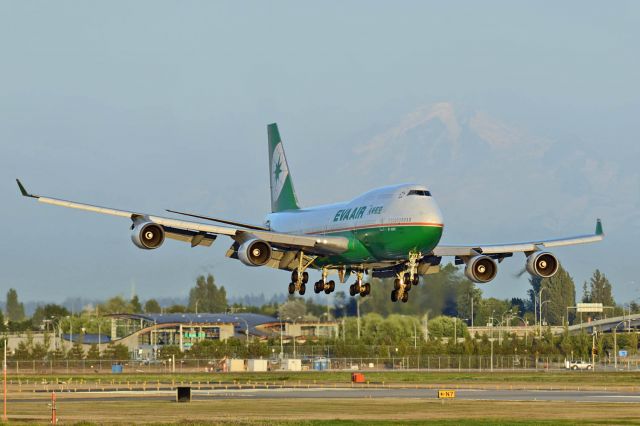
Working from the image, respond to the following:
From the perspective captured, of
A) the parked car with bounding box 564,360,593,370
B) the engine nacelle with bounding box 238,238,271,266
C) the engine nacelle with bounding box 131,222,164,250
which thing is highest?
the engine nacelle with bounding box 131,222,164,250

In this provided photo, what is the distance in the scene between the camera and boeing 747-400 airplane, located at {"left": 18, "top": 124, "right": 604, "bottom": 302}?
268 feet

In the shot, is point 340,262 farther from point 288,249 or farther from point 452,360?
point 452,360

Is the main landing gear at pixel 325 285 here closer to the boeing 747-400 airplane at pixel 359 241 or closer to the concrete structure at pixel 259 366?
the boeing 747-400 airplane at pixel 359 241

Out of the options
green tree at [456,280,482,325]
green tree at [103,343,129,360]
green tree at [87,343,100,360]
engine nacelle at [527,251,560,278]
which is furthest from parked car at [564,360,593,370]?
engine nacelle at [527,251,560,278]

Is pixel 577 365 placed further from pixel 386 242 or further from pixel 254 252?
pixel 254 252

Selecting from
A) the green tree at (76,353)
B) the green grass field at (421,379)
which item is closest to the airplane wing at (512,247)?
the green grass field at (421,379)

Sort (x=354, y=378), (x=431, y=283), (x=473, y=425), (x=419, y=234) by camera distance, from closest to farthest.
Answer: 1. (x=473, y=425)
2. (x=419, y=234)
3. (x=431, y=283)
4. (x=354, y=378)

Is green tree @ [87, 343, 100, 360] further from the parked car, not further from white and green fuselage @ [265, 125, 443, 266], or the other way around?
white and green fuselage @ [265, 125, 443, 266]

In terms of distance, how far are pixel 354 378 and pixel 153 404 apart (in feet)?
139

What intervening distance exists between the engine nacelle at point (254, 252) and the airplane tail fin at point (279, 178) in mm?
19326

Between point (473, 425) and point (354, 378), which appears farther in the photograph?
point (354, 378)

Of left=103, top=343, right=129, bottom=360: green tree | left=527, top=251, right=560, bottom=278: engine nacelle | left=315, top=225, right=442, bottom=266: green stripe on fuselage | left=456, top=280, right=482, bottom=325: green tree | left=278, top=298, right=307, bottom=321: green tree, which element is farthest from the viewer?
left=103, top=343, right=129, bottom=360: green tree

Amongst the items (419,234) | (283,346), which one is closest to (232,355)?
(283,346)

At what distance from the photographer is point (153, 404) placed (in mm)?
88125
